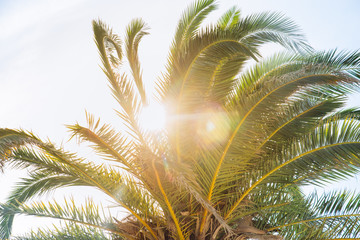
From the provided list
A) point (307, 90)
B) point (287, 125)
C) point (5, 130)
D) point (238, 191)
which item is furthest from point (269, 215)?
point (5, 130)

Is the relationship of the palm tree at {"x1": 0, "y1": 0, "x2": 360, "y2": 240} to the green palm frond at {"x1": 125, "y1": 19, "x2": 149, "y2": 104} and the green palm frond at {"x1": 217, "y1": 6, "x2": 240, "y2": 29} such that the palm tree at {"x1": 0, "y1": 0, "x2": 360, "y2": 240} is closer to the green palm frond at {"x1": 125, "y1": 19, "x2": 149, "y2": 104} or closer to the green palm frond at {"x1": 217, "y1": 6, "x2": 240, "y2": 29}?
the green palm frond at {"x1": 125, "y1": 19, "x2": 149, "y2": 104}

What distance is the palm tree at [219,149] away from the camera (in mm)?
4625

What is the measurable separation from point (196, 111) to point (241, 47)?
3.74ft

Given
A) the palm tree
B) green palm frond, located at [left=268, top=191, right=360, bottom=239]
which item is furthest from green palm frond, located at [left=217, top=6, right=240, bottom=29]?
green palm frond, located at [left=268, top=191, right=360, bottom=239]

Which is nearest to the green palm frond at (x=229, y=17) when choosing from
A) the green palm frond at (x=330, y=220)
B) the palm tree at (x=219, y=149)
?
the palm tree at (x=219, y=149)

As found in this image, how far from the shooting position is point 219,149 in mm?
4566

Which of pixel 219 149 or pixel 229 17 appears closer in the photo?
pixel 219 149

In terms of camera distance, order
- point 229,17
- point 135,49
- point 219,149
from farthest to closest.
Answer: point 229,17 → point 135,49 → point 219,149

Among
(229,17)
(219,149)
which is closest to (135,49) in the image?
(219,149)

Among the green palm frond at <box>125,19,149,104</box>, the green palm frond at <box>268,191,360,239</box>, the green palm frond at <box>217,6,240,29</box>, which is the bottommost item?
the green palm frond at <box>268,191,360,239</box>

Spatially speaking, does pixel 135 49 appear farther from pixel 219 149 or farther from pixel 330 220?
pixel 330 220

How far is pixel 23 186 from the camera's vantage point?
633 centimetres

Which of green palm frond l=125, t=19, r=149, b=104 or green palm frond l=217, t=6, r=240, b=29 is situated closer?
green palm frond l=125, t=19, r=149, b=104

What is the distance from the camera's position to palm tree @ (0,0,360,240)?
4.62 metres
